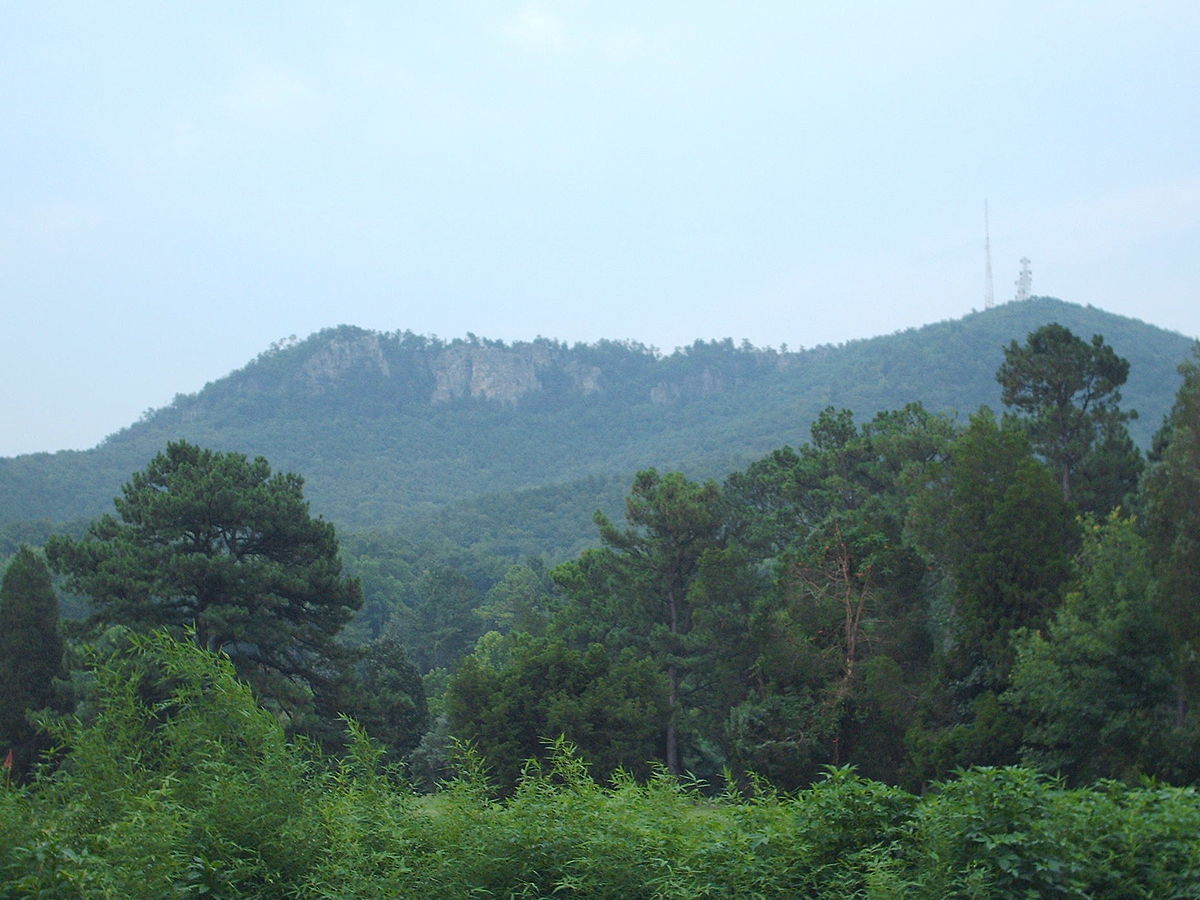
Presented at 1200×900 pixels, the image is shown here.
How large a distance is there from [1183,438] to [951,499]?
28.9ft

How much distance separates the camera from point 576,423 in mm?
140000

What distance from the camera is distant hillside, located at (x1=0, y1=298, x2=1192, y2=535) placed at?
8819cm

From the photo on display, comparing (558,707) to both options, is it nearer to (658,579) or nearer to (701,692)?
(701,692)

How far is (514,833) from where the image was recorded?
19.9 feet

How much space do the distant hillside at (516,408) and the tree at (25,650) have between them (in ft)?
170

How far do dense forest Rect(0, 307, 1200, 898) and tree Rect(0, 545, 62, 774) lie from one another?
7 centimetres

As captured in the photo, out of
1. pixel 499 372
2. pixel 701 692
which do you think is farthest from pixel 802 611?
pixel 499 372

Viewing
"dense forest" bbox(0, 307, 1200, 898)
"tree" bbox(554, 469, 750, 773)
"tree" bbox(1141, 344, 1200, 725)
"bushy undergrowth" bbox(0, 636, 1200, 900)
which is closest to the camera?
"bushy undergrowth" bbox(0, 636, 1200, 900)

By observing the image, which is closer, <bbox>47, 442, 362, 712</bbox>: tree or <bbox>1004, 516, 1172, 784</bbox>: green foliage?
<bbox>1004, 516, 1172, 784</bbox>: green foliage

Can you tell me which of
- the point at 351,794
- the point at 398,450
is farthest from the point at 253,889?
the point at 398,450

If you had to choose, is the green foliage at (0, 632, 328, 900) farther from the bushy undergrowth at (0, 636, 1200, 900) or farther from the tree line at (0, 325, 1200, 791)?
the tree line at (0, 325, 1200, 791)

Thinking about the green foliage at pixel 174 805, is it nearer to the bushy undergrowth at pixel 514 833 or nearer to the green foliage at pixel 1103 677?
the bushy undergrowth at pixel 514 833

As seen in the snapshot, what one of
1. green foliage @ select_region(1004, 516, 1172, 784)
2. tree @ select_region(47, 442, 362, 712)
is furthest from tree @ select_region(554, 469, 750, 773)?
green foliage @ select_region(1004, 516, 1172, 784)

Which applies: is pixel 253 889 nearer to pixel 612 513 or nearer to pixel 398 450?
pixel 612 513
